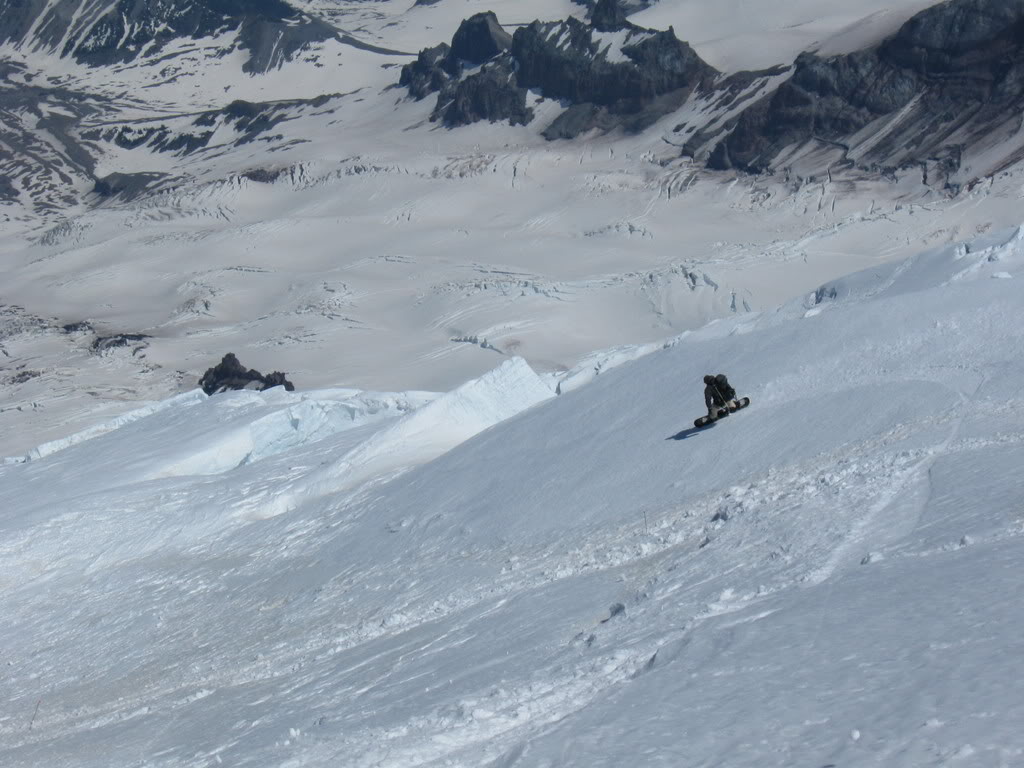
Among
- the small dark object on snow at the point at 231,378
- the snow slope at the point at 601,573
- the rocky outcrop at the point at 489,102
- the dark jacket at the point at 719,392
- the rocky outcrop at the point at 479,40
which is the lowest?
the small dark object on snow at the point at 231,378

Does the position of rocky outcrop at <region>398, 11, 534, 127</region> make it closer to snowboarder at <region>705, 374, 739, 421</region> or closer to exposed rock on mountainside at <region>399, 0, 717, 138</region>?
exposed rock on mountainside at <region>399, 0, 717, 138</region>

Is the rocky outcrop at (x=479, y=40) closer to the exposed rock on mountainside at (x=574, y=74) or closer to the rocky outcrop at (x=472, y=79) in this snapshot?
the rocky outcrop at (x=472, y=79)

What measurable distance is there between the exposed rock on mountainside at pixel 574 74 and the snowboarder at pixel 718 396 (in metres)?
134

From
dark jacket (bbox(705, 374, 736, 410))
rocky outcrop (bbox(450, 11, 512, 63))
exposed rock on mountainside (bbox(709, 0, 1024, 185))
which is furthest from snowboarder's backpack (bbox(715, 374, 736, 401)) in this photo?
rocky outcrop (bbox(450, 11, 512, 63))

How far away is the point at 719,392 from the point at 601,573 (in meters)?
4.88

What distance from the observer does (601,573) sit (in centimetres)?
1384

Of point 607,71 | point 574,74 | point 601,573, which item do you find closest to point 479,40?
point 574,74

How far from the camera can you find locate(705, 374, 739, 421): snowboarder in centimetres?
1789

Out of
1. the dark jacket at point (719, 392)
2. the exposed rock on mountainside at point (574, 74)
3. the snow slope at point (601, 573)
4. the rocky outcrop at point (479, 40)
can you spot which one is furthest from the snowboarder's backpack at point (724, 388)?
the rocky outcrop at point (479, 40)

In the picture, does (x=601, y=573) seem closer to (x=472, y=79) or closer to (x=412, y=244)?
(x=412, y=244)

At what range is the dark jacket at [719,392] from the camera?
58.7 feet

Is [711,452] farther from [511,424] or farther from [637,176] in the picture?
[637,176]

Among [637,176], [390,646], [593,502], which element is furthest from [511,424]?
[637,176]

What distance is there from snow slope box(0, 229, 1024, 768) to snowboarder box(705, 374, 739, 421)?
0.28 m
